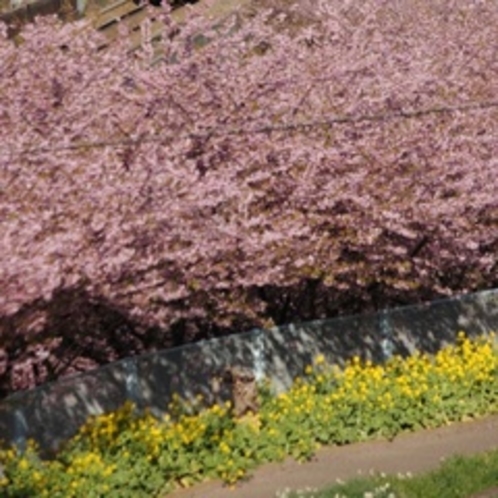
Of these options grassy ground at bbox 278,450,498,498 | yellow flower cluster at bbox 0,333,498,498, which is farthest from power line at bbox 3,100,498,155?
grassy ground at bbox 278,450,498,498

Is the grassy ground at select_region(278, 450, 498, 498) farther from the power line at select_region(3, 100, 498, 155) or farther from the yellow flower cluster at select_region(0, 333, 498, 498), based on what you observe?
the power line at select_region(3, 100, 498, 155)

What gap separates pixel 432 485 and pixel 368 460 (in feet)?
9.33

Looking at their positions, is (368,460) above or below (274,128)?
below

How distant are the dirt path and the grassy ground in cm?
112

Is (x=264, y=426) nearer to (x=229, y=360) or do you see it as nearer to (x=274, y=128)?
(x=229, y=360)

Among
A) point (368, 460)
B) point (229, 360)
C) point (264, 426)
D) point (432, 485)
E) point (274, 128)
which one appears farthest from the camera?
point (229, 360)

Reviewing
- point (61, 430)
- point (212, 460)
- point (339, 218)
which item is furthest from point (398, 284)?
point (61, 430)

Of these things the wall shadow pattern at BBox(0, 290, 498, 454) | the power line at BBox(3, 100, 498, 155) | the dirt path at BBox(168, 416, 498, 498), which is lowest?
the dirt path at BBox(168, 416, 498, 498)

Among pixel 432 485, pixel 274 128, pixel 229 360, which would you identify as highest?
pixel 274 128

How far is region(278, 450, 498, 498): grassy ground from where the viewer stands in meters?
13.4

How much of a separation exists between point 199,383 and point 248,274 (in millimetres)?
1994

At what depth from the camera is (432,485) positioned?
14.2 meters


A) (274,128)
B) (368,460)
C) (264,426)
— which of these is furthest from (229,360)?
(274,128)

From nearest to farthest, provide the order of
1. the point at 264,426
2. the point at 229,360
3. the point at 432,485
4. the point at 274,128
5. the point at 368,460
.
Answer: the point at 432,485 < the point at 368,460 < the point at 264,426 < the point at 274,128 < the point at 229,360
